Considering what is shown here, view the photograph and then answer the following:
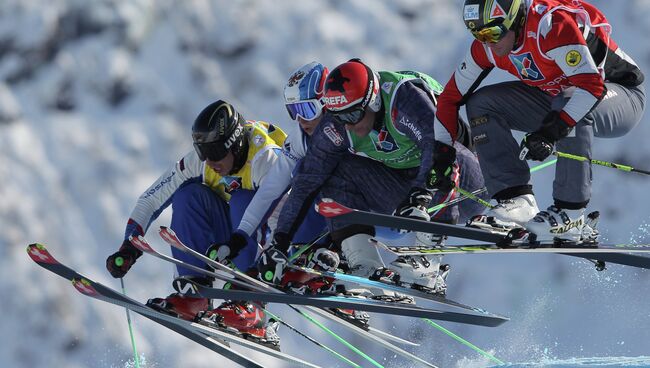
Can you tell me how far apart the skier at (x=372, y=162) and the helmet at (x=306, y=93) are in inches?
24.4

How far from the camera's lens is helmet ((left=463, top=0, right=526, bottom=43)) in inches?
251

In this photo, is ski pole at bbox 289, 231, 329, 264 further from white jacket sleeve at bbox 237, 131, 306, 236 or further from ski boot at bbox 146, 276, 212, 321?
ski boot at bbox 146, 276, 212, 321

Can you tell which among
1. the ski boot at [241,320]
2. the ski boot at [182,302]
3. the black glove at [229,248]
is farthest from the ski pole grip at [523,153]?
the ski boot at [182,302]

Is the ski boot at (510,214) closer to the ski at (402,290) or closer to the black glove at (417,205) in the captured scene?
the black glove at (417,205)

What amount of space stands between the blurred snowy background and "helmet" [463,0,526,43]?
967 inches

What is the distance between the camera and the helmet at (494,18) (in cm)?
638

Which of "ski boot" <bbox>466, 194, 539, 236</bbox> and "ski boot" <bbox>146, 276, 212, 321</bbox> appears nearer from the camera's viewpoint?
"ski boot" <bbox>466, 194, 539, 236</bbox>

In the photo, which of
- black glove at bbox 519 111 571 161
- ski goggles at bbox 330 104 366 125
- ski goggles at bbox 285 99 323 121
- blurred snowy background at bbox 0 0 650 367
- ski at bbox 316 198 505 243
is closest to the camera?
black glove at bbox 519 111 571 161

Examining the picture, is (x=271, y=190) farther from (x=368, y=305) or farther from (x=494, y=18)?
(x=494, y=18)

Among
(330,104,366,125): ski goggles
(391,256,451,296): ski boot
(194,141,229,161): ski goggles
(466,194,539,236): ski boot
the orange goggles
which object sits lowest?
(391,256,451,296): ski boot

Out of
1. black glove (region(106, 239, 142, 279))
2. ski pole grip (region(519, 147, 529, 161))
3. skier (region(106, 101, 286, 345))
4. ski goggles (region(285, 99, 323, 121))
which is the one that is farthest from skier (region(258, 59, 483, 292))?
black glove (region(106, 239, 142, 279))

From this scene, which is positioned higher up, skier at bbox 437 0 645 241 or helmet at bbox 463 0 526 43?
helmet at bbox 463 0 526 43

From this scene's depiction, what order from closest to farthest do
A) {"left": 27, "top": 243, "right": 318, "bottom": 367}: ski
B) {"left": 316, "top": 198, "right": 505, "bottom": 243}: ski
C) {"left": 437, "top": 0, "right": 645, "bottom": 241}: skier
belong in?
1. {"left": 437, "top": 0, "right": 645, "bottom": 241}: skier
2. {"left": 316, "top": 198, "right": 505, "bottom": 243}: ski
3. {"left": 27, "top": 243, "right": 318, "bottom": 367}: ski

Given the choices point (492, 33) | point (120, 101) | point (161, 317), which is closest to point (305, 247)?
point (161, 317)
